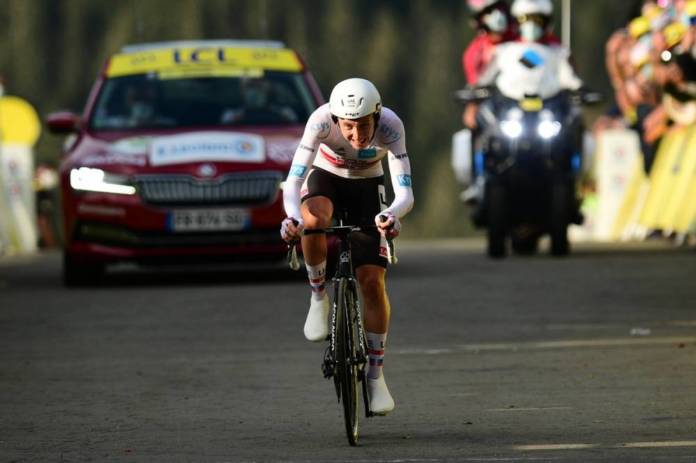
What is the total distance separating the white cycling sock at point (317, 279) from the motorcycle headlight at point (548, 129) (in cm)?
1176

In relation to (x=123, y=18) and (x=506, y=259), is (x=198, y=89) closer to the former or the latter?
(x=506, y=259)

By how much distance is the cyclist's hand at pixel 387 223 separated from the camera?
30.0ft

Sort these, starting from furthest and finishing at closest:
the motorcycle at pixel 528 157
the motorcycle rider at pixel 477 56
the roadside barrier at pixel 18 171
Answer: the roadside barrier at pixel 18 171 < the motorcycle rider at pixel 477 56 < the motorcycle at pixel 528 157

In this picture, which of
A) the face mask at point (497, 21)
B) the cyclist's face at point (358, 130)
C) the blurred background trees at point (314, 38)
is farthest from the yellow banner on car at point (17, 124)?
the cyclist's face at point (358, 130)

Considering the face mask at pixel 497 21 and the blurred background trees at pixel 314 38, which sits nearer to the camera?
the face mask at pixel 497 21

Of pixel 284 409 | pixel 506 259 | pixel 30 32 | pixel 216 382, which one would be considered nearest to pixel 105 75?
pixel 506 259

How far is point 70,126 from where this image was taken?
18203mm

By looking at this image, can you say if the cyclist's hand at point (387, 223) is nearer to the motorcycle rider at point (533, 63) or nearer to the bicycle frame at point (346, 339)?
the bicycle frame at point (346, 339)

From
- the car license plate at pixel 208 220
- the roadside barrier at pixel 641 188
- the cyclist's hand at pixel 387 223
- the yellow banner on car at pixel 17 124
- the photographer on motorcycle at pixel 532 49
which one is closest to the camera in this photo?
the cyclist's hand at pixel 387 223

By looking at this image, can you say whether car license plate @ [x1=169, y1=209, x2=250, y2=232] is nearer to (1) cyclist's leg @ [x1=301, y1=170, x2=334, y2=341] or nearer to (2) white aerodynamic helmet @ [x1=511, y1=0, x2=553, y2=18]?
(2) white aerodynamic helmet @ [x1=511, y1=0, x2=553, y2=18]

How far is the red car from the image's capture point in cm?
1727

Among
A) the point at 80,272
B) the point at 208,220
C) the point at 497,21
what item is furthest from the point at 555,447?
the point at 497,21

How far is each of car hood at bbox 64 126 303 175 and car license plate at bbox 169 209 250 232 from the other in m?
0.32

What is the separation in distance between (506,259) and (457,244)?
540 cm
